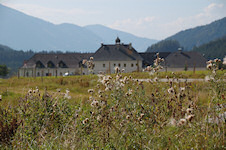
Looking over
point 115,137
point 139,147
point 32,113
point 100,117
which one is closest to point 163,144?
point 139,147

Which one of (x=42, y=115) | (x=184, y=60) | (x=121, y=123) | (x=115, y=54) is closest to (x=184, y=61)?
(x=184, y=60)

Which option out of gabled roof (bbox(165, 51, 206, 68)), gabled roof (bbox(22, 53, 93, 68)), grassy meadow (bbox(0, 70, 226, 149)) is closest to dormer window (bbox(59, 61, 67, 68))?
gabled roof (bbox(22, 53, 93, 68))

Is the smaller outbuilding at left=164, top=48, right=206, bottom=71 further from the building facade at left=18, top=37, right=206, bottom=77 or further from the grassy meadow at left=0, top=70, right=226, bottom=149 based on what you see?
the grassy meadow at left=0, top=70, right=226, bottom=149

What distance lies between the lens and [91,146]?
4090 millimetres

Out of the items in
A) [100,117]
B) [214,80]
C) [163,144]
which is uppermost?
[214,80]

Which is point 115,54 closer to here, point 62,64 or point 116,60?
point 116,60

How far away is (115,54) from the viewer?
213 feet

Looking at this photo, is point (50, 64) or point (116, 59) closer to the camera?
point (116, 59)

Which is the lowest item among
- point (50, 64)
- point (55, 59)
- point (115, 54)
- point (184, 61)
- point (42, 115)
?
point (42, 115)

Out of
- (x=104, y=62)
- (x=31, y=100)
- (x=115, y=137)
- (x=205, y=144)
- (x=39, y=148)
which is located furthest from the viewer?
(x=104, y=62)

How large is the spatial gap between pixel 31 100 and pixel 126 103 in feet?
6.04

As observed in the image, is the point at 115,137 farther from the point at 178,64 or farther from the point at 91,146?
the point at 178,64

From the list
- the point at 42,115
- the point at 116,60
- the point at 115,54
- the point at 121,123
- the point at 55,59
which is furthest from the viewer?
the point at 55,59

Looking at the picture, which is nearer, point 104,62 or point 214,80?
point 214,80
